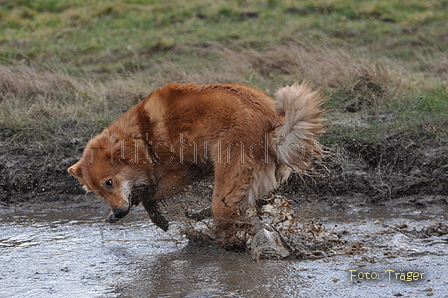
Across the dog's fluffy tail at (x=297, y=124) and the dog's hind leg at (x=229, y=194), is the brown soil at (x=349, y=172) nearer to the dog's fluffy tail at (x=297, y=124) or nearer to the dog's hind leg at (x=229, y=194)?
the dog's hind leg at (x=229, y=194)

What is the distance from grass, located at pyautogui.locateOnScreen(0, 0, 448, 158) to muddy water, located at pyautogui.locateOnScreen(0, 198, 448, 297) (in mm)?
1641

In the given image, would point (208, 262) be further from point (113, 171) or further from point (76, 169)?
point (76, 169)

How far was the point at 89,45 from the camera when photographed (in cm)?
1359

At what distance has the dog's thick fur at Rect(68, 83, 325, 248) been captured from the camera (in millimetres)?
4184

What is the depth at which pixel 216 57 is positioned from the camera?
438 inches

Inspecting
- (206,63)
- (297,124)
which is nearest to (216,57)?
(206,63)

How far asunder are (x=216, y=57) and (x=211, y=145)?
7094 mm

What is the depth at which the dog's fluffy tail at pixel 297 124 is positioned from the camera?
13.5 feet

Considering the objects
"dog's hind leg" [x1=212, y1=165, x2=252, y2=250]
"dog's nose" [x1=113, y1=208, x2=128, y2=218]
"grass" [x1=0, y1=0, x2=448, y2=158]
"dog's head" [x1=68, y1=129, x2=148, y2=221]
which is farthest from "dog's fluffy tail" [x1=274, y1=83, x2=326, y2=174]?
"grass" [x1=0, y1=0, x2=448, y2=158]

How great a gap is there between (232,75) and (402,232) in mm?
4740

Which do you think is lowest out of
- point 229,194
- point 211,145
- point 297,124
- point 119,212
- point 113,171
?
point 119,212

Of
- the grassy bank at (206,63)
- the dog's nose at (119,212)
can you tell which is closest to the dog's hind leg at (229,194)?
the dog's nose at (119,212)

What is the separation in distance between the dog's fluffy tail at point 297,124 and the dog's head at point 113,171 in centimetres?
138

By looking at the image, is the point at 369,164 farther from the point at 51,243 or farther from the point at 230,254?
the point at 51,243
